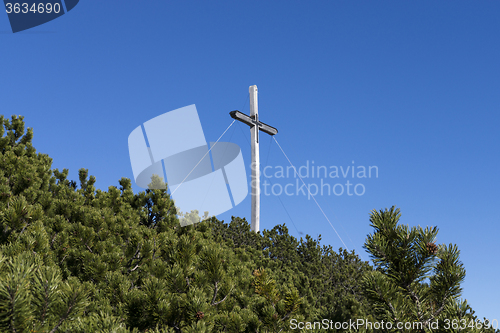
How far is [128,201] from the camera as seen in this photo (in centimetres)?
641

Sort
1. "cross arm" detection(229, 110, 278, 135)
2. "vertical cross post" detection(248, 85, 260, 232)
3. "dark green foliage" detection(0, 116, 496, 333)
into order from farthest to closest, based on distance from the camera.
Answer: "cross arm" detection(229, 110, 278, 135) → "vertical cross post" detection(248, 85, 260, 232) → "dark green foliage" detection(0, 116, 496, 333)

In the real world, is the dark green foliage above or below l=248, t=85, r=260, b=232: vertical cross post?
below

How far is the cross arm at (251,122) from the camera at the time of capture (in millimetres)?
11508

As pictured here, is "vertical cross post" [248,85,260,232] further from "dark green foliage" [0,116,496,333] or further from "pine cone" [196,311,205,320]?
"pine cone" [196,311,205,320]

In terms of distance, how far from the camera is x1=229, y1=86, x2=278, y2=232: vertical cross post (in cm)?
1114

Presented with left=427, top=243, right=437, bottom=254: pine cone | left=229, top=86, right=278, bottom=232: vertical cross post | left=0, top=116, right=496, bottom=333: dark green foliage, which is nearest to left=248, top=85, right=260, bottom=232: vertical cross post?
left=229, top=86, right=278, bottom=232: vertical cross post

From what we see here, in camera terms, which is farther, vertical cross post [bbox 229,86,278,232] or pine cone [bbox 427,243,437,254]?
vertical cross post [bbox 229,86,278,232]

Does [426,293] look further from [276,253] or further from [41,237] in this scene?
[276,253]

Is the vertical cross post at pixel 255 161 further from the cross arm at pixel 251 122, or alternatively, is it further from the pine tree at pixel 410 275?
the pine tree at pixel 410 275

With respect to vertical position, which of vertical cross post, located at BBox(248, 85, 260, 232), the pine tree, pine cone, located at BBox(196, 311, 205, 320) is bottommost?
pine cone, located at BBox(196, 311, 205, 320)

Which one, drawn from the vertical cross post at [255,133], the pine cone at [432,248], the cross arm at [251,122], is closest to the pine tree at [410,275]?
the pine cone at [432,248]

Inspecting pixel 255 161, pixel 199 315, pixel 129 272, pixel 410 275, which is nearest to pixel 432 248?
pixel 410 275

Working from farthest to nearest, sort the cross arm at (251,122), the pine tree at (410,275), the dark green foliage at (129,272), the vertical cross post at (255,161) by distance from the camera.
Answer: the cross arm at (251,122), the vertical cross post at (255,161), the pine tree at (410,275), the dark green foliage at (129,272)

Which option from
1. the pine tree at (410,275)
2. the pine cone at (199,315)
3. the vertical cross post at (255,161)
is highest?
the vertical cross post at (255,161)
